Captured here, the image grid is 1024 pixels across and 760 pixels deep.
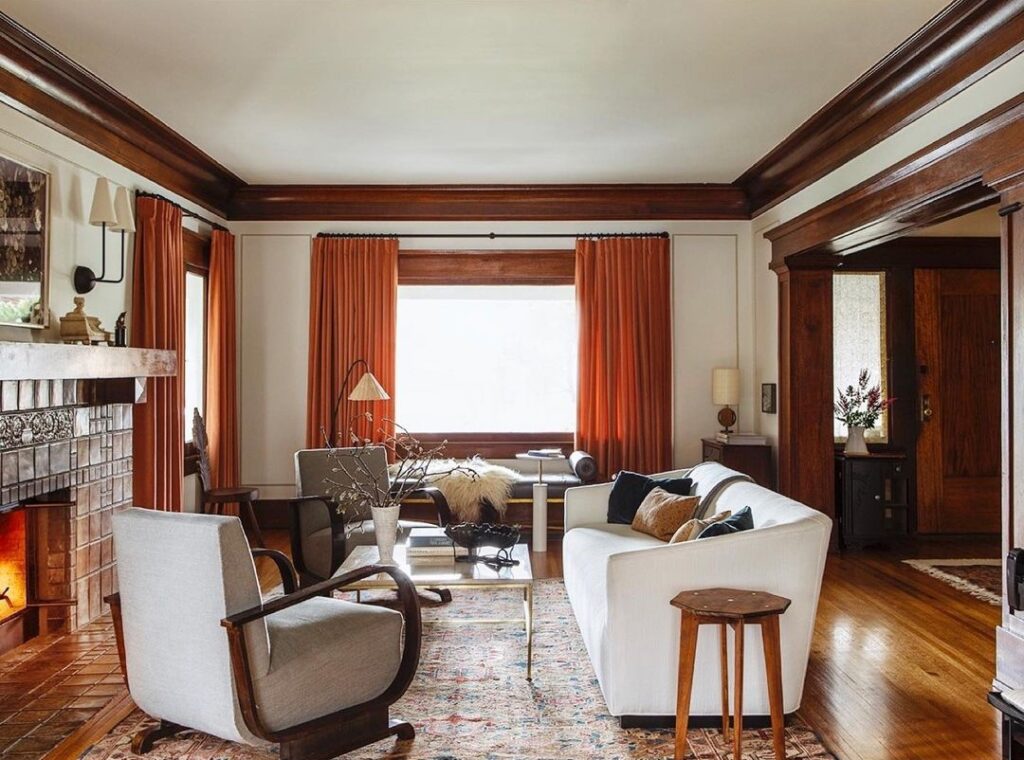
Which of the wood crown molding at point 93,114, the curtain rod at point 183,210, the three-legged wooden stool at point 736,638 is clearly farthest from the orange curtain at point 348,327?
the three-legged wooden stool at point 736,638

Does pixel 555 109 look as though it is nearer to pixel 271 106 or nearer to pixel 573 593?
pixel 271 106

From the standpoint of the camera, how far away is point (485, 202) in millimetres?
6789

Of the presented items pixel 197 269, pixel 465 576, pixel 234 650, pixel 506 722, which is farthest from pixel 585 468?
pixel 234 650

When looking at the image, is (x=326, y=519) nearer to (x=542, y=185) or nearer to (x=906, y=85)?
(x=542, y=185)

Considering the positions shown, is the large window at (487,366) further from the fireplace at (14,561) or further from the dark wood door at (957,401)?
the fireplace at (14,561)

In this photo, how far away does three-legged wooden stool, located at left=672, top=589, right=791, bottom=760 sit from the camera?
261 cm

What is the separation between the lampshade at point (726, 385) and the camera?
6.55m

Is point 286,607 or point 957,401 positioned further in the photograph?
point 957,401

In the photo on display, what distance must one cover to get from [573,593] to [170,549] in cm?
197

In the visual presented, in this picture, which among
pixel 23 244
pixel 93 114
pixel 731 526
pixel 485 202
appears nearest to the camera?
pixel 731 526

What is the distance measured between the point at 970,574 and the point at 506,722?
3628 mm

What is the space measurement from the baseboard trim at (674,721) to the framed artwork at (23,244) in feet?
10.3

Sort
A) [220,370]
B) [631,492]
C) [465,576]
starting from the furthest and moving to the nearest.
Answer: [220,370] → [631,492] → [465,576]

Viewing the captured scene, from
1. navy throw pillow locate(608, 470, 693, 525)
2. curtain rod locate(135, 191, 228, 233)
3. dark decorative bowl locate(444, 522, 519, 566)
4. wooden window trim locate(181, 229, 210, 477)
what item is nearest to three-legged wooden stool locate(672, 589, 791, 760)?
dark decorative bowl locate(444, 522, 519, 566)
